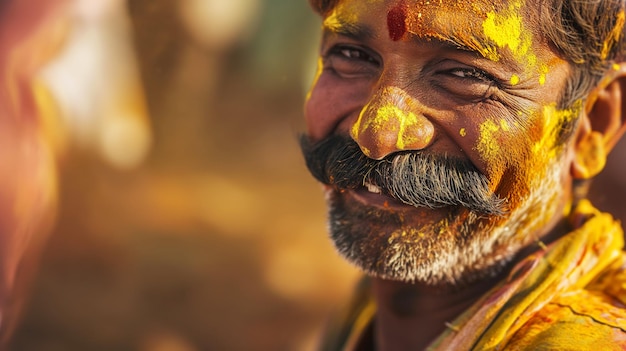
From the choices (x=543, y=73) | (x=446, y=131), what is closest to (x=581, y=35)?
(x=543, y=73)

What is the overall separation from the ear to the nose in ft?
1.34

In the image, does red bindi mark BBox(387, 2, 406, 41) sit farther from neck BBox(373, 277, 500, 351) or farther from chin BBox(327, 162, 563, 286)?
neck BBox(373, 277, 500, 351)

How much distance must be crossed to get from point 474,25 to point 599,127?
46 centimetres

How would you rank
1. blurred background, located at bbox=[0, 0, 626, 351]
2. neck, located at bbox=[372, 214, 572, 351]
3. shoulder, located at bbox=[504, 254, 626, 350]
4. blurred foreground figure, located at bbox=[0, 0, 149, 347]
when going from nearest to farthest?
shoulder, located at bbox=[504, 254, 626, 350]
neck, located at bbox=[372, 214, 572, 351]
blurred foreground figure, located at bbox=[0, 0, 149, 347]
blurred background, located at bbox=[0, 0, 626, 351]

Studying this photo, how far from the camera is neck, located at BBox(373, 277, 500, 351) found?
1.60 metres

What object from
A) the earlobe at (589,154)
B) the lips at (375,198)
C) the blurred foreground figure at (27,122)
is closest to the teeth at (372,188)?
the lips at (375,198)

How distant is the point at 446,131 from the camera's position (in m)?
1.38

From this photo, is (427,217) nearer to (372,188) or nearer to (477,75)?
(372,188)

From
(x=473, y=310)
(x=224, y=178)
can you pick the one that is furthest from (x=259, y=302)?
(x=473, y=310)

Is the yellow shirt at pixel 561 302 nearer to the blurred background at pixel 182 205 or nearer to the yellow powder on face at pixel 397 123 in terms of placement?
the yellow powder on face at pixel 397 123

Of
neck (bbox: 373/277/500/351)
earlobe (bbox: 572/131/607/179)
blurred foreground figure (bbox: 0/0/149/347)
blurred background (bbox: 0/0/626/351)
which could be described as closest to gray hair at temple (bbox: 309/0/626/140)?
earlobe (bbox: 572/131/607/179)

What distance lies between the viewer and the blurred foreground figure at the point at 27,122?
2031mm

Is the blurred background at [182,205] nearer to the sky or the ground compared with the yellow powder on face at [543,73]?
nearer to the ground

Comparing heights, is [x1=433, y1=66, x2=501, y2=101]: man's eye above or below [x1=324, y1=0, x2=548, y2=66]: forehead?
below
